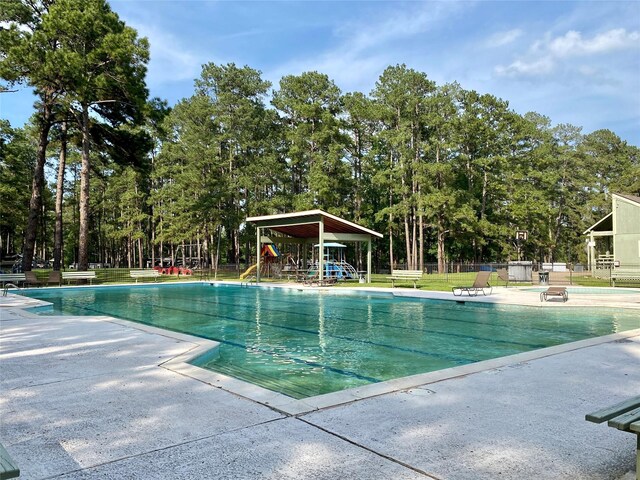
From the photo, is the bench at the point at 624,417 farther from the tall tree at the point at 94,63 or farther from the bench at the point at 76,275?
the bench at the point at 76,275

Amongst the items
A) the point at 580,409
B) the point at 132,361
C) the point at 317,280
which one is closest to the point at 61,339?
the point at 132,361

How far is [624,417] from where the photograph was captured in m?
2.72

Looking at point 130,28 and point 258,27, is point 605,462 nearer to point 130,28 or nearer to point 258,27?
point 258,27

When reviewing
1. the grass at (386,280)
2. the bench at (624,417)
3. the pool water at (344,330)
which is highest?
the bench at (624,417)

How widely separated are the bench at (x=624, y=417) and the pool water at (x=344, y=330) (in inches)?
131

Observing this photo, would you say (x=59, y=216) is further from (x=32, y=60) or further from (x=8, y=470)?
(x=8, y=470)

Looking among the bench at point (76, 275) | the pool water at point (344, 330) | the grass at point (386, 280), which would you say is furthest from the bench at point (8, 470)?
the bench at point (76, 275)

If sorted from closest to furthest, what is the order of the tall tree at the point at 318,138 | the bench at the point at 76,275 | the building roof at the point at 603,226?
the bench at the point at 76,275 → the building roof at the point at 603,226 → the tall tree at the point at 318,138

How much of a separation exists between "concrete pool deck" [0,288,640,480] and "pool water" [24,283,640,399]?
55.5 inches

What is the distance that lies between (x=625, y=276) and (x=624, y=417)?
80.8 feet

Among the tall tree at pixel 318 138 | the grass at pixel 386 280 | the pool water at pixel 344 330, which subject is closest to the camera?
the pool water at pixel 344 330

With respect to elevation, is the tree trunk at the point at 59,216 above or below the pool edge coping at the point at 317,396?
above

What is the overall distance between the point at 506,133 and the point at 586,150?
1821cm

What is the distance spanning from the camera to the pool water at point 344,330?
6.72 metres
